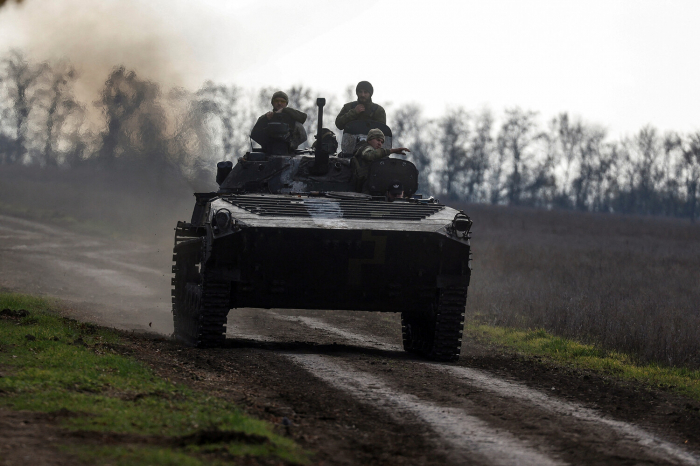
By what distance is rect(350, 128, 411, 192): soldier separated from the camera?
13.1 meters

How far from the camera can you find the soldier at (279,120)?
46.3 ft

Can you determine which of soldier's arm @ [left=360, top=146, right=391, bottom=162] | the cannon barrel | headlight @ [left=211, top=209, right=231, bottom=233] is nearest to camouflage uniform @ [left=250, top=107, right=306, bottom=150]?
the cannon barrel

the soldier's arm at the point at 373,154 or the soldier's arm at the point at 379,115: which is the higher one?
the soldier's arm at the point at 379,115

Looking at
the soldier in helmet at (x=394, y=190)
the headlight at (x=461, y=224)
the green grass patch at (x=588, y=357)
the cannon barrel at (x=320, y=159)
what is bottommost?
the green grass patch at (x=588, y=357)

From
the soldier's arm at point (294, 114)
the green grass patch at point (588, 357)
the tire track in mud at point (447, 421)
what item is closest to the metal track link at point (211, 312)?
the tire track in mud at point (447, 421)

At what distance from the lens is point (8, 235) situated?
113 feet

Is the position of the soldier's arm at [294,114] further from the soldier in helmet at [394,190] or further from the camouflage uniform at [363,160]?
the soldier in helmet at [394,190]

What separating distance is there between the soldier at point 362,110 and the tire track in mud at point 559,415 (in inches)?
189

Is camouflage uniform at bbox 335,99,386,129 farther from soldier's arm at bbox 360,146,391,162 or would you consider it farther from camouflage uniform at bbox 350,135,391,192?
soldier's arm at bbox 360,146,391,162

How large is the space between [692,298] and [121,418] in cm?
1524

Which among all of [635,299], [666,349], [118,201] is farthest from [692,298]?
[118,201]

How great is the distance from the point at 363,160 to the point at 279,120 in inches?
67.4

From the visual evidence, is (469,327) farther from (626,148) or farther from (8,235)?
(626,148)

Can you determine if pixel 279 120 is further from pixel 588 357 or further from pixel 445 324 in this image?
pixel 588 357
